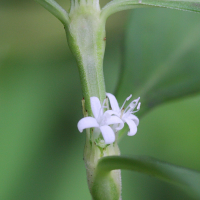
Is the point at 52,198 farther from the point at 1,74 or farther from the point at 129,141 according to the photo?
the point at 1,74

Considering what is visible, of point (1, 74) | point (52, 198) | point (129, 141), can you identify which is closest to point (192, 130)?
point (129, 141)

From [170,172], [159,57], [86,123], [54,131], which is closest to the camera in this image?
[170,172]

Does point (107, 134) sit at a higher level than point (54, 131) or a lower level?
lower

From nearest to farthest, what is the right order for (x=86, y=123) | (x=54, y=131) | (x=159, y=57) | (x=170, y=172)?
(x=170, y=172), (x=86, y=123), (x=159, y=57), (x=54, y=131)

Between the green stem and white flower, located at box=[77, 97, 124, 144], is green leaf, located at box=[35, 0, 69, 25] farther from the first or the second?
white flower, located at box=[77, 97, 124, 144]

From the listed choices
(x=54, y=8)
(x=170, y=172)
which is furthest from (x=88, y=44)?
(x=170, y=172)

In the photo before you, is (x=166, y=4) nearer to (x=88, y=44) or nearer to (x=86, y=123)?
(x=88, y=44)

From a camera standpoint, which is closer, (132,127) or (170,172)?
(170,172)
